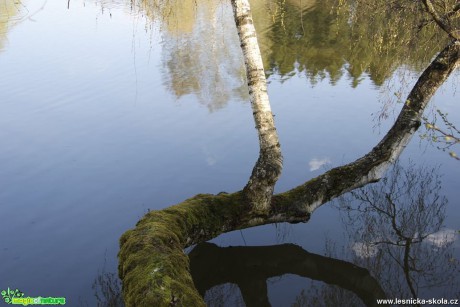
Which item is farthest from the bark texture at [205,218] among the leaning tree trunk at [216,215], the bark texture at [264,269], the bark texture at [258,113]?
the bark texture at [264,269]

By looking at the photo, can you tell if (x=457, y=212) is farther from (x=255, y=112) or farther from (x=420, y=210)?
(x=255, y=112)

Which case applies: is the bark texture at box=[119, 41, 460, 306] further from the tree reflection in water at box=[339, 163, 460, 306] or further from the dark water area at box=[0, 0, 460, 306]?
the tree reflection in water at box=[339, 163, 460, 306]

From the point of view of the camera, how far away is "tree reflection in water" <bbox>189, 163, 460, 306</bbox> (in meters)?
7.75

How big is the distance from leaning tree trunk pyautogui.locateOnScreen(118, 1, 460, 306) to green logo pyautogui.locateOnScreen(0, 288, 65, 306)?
186cm

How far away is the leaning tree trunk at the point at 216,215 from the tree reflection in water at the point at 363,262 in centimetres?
92

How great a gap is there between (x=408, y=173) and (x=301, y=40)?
57.1ft

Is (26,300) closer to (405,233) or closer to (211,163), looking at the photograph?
(211,163)

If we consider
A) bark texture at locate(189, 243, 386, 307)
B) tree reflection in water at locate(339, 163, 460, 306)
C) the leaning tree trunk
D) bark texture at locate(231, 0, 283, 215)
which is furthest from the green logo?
tree reflection in water at locate(339, 163, 460, 306)

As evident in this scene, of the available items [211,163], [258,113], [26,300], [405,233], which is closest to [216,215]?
[258,113]

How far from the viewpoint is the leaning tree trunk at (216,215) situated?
18.5ft

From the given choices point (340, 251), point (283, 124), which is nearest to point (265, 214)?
point (340, 251)

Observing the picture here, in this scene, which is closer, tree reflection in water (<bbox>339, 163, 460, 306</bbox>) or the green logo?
tree reflection in water (<bbox>339, 163, 460, 306</bbox>)

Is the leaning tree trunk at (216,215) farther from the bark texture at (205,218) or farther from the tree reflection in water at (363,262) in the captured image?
the tree reflection in water at (363,262)

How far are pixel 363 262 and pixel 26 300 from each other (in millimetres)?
5963
